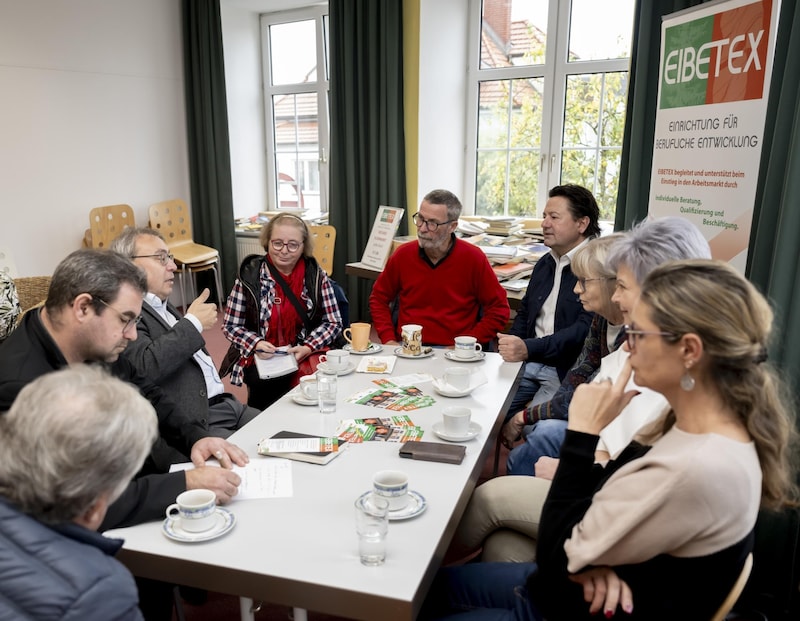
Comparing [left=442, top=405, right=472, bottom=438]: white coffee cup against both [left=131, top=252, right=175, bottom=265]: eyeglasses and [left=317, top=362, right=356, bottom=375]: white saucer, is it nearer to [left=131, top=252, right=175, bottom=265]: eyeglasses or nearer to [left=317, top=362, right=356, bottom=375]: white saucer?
[left=317, top=362, right=356, bottom=375]: white saucer

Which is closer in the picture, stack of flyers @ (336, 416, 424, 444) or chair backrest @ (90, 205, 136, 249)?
stack of flyers @ (336, 416, 424, 444)


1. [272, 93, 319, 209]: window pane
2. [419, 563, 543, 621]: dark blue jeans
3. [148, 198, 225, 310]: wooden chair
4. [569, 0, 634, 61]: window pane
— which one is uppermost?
[569, 0, 634, 61]: window pane

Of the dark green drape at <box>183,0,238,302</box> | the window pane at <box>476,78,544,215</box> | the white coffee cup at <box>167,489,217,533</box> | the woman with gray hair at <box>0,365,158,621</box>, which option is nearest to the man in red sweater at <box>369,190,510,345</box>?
the white coffee cup at <box>167,489,217,533</box>

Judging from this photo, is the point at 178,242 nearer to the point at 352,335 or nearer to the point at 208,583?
the point at 352,335

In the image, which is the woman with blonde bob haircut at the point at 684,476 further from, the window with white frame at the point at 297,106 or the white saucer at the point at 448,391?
the window with white frame at the point at 297,106

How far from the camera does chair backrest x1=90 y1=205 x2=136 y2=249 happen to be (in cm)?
493

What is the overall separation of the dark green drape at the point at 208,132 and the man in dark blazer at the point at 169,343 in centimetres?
373

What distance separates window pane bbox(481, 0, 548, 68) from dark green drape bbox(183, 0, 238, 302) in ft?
7.67

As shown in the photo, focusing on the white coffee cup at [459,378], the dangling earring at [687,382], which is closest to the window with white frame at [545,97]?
the white coffee cup at [459,378]

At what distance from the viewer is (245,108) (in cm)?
609

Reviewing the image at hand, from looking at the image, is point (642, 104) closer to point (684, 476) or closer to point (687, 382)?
point (687, 382)

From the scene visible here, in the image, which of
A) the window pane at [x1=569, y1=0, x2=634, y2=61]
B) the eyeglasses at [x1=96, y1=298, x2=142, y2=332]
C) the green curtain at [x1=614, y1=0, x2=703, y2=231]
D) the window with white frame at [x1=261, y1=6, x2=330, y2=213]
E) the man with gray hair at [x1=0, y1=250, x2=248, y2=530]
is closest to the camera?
the man with gray hair at [x1=0, y1=250, x2=248, y2=530]

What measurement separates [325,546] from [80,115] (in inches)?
194

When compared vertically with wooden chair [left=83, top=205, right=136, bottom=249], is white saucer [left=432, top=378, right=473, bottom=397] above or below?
below
